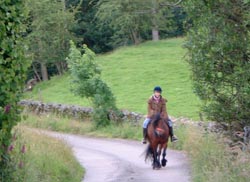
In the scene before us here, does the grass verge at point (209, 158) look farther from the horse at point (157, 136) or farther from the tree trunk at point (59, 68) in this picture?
the tree trunk at point (59, 68)

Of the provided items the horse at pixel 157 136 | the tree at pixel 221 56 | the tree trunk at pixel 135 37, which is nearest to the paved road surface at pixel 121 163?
the horse at pixel 157 136

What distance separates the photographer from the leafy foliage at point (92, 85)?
33.7 m

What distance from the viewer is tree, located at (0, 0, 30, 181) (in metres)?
11.3

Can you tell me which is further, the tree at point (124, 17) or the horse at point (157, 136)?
the tree at point (124, 17)

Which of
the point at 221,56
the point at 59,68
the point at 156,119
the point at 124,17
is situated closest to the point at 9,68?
the point at 221,56

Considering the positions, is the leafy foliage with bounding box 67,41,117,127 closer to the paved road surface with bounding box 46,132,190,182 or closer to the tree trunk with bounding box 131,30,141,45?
the paved road surface with bounding box 46,132,190,182

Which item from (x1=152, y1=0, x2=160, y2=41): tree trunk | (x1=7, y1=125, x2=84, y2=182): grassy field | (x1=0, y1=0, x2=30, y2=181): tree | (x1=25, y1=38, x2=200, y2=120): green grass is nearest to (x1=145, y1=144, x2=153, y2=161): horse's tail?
(x1=7, y1=125, x2=84, y2=182): grassy field

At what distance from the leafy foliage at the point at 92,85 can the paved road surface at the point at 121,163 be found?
2.62 metres

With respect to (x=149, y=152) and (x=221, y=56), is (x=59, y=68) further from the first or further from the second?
(x=221, y=56)

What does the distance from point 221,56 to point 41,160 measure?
538 centimetres

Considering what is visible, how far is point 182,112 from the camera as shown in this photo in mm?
32969

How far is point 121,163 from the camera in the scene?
22.6 meters

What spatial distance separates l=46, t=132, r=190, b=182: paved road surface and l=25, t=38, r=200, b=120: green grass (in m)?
4.65

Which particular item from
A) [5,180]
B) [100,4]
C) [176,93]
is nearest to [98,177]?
[5,180]
